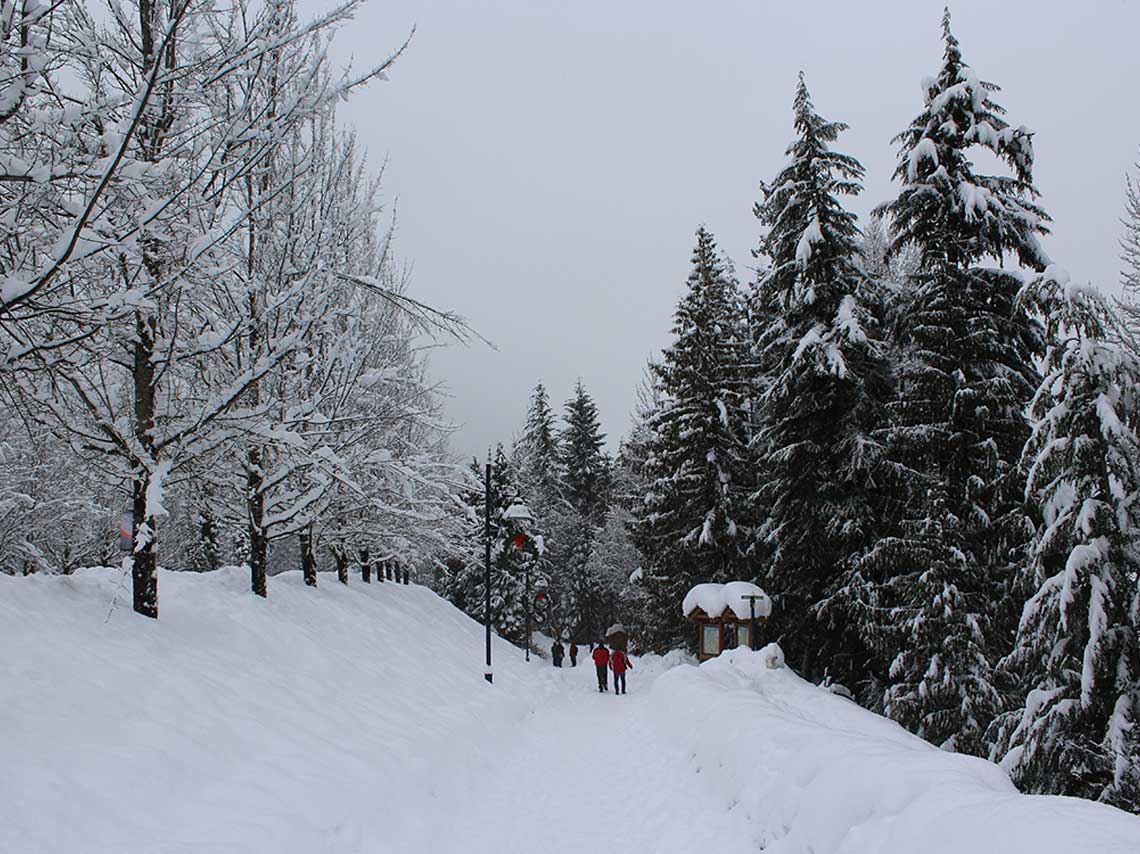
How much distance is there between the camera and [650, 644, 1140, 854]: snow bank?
3166 mm

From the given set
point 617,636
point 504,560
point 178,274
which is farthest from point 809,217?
point 504,560

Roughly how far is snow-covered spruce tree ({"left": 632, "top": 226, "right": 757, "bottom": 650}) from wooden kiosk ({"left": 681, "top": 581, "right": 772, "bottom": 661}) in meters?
3.42

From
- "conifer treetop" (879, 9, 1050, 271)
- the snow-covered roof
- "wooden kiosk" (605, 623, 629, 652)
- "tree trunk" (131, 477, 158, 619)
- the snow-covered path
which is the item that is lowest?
"wooden kiosk" (605, 623, 629, 652)

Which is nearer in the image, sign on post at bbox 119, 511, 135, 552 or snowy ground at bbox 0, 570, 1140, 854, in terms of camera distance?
snowy ground at bbox 0, 570, 1140, 854

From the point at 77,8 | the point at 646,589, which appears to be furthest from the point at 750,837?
the point at 646,589

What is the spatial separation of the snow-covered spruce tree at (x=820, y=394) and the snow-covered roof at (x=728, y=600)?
1.14 m

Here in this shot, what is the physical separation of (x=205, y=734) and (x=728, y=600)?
16.1 metres

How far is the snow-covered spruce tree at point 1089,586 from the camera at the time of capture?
9.00 m

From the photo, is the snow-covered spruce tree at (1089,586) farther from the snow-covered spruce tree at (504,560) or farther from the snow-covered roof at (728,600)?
the snow-covered spruce tree at (504,560)

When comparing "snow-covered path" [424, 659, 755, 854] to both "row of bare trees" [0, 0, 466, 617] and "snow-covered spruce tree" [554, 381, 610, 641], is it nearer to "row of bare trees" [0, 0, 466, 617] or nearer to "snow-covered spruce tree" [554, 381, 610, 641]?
"row of bare trees" [0, 0, 466, 617]

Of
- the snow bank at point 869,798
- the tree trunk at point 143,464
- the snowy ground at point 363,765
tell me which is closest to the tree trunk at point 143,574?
the tree trunk at point 143,464

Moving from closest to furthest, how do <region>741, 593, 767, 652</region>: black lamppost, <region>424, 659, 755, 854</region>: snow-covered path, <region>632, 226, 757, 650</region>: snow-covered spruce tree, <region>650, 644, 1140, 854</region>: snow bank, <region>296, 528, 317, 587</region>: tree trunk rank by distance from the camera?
<region>650, 644, 1140, 854</region>: snow bank → <region>424, 659, 755, 854</region>: snow-covered path → <region>296, 528, 317, 587</region>: tree trunk → <region>741, 593, 767, 652</region>: black lamppost → <region>632, 226, 757, 650</region>: snow-covered spruce tree

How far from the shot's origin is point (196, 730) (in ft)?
21.0

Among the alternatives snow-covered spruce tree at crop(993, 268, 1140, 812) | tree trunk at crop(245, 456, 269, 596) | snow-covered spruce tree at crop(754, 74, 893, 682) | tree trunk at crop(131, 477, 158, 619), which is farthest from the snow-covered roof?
tree trunk at crop(131, 477, 158, 619)
